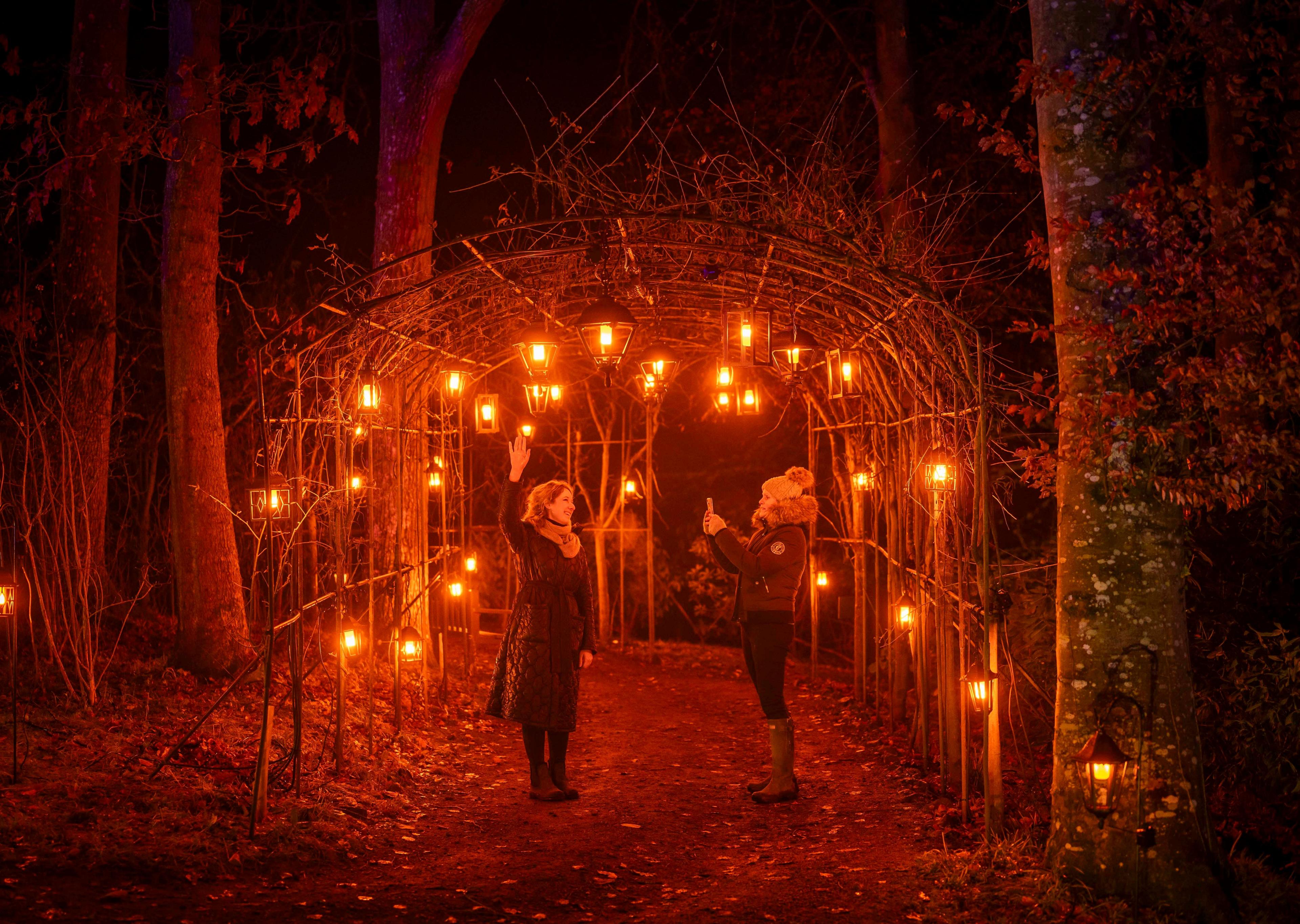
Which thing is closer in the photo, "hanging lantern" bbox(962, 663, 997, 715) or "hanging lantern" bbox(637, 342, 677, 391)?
"hanging lantern" bbox(962, 663, 997, 715)

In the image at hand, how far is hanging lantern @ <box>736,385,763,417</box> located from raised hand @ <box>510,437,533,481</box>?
9.20 feet

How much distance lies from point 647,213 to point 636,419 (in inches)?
280

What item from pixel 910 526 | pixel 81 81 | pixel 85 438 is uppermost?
pixel 81 81

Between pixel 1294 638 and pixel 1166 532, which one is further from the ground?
pixel 1166 532

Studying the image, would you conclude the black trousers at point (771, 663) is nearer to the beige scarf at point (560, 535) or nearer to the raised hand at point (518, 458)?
the beige scarf at point (560, 535)

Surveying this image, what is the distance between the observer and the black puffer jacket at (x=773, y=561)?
6207mm

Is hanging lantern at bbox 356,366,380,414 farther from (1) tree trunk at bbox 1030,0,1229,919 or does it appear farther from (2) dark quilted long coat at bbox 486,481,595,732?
(1) tree trunk at bbox 1030,0,1229,919

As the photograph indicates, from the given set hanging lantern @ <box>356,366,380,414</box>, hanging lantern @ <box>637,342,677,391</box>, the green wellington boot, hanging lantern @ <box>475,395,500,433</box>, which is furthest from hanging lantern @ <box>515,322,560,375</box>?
the green wellington boot

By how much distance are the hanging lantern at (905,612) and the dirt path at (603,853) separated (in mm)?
944

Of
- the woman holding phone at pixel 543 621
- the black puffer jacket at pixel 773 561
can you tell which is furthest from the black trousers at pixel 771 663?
the woman holding phone at pixel 543 621

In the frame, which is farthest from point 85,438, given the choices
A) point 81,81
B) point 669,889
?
point 669,889

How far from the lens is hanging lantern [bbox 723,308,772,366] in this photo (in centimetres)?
698

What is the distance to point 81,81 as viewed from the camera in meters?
8.98

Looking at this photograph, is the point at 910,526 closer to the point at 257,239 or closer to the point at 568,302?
the point at 568,302
